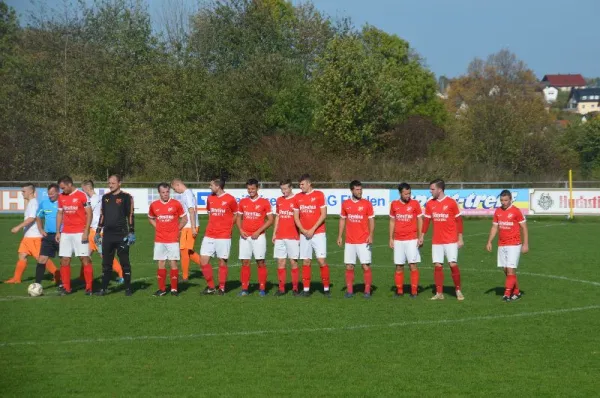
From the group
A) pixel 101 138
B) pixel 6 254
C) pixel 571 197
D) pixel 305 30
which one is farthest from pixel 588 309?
pixel 305 30

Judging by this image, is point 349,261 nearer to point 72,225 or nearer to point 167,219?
point 167,219

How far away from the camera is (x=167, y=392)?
9922 millimetres

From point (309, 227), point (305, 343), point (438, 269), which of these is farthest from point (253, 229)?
point (305, 343)

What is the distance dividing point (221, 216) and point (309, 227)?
1782 millimetres

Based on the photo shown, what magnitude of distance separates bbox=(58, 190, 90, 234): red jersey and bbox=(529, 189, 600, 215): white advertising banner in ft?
86.1

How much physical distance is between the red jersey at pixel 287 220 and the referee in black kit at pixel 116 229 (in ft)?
9.34

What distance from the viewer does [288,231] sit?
Result: 17.5 metres

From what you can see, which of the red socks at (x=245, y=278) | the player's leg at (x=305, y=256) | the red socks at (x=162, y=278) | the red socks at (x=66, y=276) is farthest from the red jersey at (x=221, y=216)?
the red socks at (x=66, y=276)

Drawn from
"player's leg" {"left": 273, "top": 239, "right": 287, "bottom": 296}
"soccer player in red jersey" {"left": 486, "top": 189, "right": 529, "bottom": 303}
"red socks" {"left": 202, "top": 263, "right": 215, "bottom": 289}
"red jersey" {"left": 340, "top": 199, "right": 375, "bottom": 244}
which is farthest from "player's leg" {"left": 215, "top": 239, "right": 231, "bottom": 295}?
"soccer player in red jersey" {"left": 486, "top": 189, "right": 529, "bottom": 303}

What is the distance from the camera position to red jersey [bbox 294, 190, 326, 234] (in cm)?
1728

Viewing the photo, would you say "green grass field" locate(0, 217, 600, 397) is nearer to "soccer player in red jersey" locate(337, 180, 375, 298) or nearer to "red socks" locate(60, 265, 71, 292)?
"red socks" locate(60, 265, 71, 292)

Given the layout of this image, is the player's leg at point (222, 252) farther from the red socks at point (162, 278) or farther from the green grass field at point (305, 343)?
the red socks at point (162, 278)

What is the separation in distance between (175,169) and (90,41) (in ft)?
50.8

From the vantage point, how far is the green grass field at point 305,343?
404 inches
